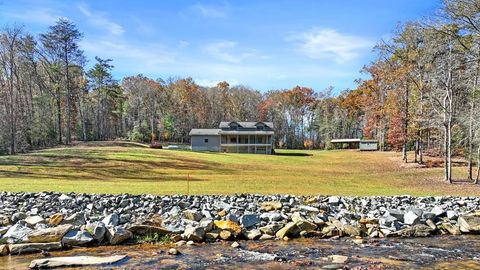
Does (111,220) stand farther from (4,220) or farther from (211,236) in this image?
(4,220)

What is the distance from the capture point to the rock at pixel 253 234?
10695 millimetres

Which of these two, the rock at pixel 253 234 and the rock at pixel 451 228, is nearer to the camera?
the rock at pixel 253 234

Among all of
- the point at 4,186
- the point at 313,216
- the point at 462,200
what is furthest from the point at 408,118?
the point at 4,186

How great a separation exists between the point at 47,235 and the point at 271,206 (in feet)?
21.5

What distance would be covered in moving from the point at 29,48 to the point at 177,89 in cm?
3289

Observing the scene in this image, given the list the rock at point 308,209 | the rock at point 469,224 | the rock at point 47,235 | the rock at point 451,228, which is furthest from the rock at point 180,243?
the rock at point 469,224

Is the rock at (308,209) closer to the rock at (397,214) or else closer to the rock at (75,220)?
the rock at (397,214)

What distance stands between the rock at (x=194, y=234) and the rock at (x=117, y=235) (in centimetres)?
135

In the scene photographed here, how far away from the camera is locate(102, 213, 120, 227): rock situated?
35.2 ft

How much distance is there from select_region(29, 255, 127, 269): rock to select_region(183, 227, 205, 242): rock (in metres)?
1.95

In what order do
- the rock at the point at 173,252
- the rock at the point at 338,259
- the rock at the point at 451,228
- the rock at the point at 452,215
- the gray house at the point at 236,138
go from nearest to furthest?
the rock at the point at 338,259 < the rock at the point at 173,252 < the rock at the point at 451,228 < the rock at the point at 452,215 < the gray house at the point at 236,138

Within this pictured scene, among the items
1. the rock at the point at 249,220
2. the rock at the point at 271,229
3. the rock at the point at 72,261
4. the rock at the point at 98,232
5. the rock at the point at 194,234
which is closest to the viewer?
the rock at the point at 72,261

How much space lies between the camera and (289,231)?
11.0 metres

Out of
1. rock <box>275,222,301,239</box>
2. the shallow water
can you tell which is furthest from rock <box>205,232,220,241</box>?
rock <box>275,222,301,239</box>
